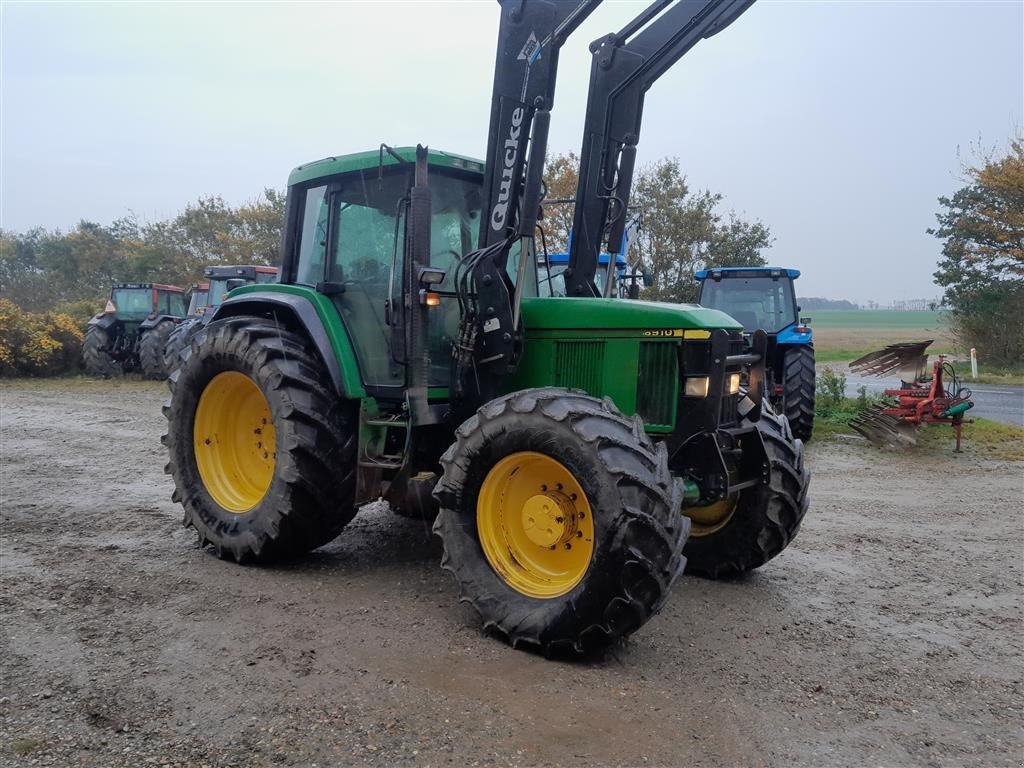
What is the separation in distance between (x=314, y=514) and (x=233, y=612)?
769mm

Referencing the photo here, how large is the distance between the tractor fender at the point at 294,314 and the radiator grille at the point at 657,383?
5.36 feet

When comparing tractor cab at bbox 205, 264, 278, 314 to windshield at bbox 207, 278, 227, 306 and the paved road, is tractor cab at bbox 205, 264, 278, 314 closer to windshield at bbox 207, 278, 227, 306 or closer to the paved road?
windshield at bbox 207, 278, 227, 306

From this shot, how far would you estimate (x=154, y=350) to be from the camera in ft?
60.8

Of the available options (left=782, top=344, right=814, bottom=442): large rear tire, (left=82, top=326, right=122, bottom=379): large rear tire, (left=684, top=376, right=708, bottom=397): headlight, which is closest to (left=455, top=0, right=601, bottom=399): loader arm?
(left=684, top=376, right=708, bottom=397): headlight

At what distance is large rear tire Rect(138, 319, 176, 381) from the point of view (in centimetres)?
1852

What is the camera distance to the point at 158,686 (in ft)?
10.6

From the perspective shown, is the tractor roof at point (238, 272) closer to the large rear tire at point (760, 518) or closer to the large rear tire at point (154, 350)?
the large rear tire at point (154, 350)

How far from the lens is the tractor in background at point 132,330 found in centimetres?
1873

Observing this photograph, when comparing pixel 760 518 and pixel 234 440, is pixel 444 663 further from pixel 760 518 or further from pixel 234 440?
pixel 234 440

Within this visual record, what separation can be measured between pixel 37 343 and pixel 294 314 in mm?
17298

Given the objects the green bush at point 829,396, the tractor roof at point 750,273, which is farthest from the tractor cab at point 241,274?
the green bush at point 829,396

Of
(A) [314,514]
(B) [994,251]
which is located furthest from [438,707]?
(B) [994,251]

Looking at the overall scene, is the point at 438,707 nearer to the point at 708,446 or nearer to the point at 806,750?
the point at 806,750

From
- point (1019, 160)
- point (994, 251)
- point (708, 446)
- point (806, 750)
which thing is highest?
point (1019, 160)
